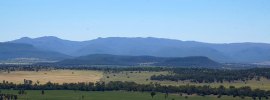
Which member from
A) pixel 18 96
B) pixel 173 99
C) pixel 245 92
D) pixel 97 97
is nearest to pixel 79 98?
pixel 97 97

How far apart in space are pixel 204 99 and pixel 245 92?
864 inches

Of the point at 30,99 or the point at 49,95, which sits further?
the point at 49,95

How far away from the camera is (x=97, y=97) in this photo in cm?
19338

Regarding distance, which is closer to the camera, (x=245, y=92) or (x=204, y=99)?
(x=204, y=99)

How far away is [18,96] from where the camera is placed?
19112 cm

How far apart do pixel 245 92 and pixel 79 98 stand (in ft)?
212

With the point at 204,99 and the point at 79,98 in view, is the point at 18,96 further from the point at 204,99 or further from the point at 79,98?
the point at 204,99

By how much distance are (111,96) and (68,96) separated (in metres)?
16.6

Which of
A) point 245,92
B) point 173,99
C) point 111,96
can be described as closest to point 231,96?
point 245,92

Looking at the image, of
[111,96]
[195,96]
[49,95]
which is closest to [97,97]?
[111,96]

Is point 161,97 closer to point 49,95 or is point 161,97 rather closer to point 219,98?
point 219,98

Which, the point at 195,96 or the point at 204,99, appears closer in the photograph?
the point at 204,99

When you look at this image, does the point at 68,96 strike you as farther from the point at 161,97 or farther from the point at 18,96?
the point at 161,97

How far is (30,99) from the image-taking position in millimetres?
182250
